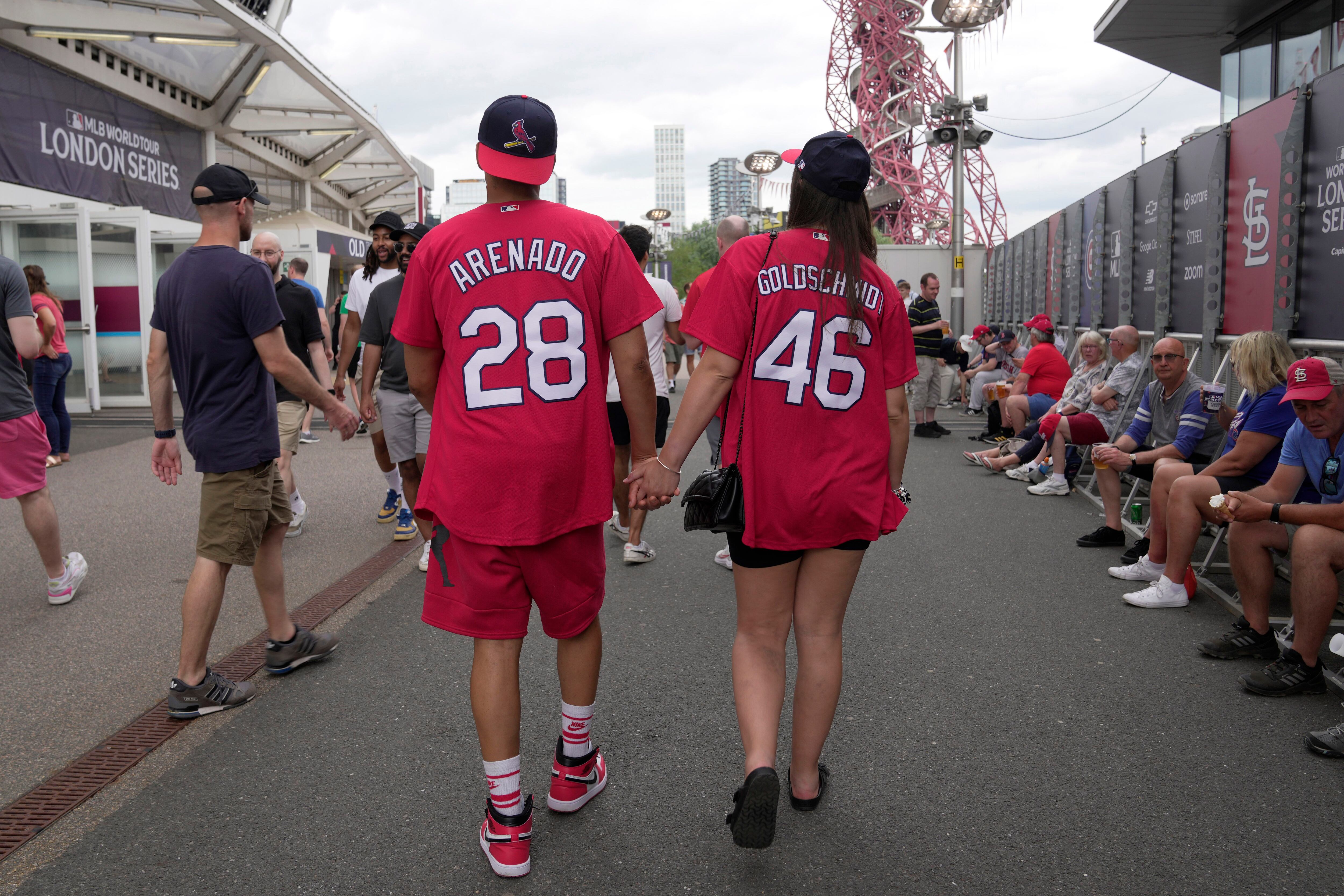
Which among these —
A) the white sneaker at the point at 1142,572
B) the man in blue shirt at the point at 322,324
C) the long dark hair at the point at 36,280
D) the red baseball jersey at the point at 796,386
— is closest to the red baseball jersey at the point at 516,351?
the red baseball jersey at the point at 796,386

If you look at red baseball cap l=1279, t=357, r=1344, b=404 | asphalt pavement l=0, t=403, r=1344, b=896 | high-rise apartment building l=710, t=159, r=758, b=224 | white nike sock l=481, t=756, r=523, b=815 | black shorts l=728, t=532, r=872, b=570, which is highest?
high-rise apartment building l=710, t=159, r=758, b=224

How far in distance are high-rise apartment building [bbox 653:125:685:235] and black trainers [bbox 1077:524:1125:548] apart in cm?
16992

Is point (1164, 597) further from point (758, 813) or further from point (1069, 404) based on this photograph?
point (1069, 404)

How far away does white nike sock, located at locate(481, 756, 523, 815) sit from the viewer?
8.89 ft

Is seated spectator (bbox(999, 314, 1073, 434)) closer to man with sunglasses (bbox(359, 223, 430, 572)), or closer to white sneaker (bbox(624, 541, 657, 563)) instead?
white sneaker (bbox(624, 541, 657, 563))

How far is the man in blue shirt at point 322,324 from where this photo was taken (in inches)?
349

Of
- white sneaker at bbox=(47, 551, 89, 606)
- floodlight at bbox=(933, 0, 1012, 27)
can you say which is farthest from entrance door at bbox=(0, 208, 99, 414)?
floodlight at bbox=(933, 0, 1012, 27)

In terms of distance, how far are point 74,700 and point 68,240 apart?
12900mm

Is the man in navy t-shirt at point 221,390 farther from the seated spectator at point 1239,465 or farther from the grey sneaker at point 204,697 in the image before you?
the seated spectator at point 1239,465

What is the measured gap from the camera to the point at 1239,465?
504 centimetres

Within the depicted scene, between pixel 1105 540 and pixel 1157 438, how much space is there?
765mm

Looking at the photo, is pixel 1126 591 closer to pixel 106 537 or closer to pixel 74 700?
pixel 74 700

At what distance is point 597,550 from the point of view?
112 inches

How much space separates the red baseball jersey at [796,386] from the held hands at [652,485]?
0.21 metres
